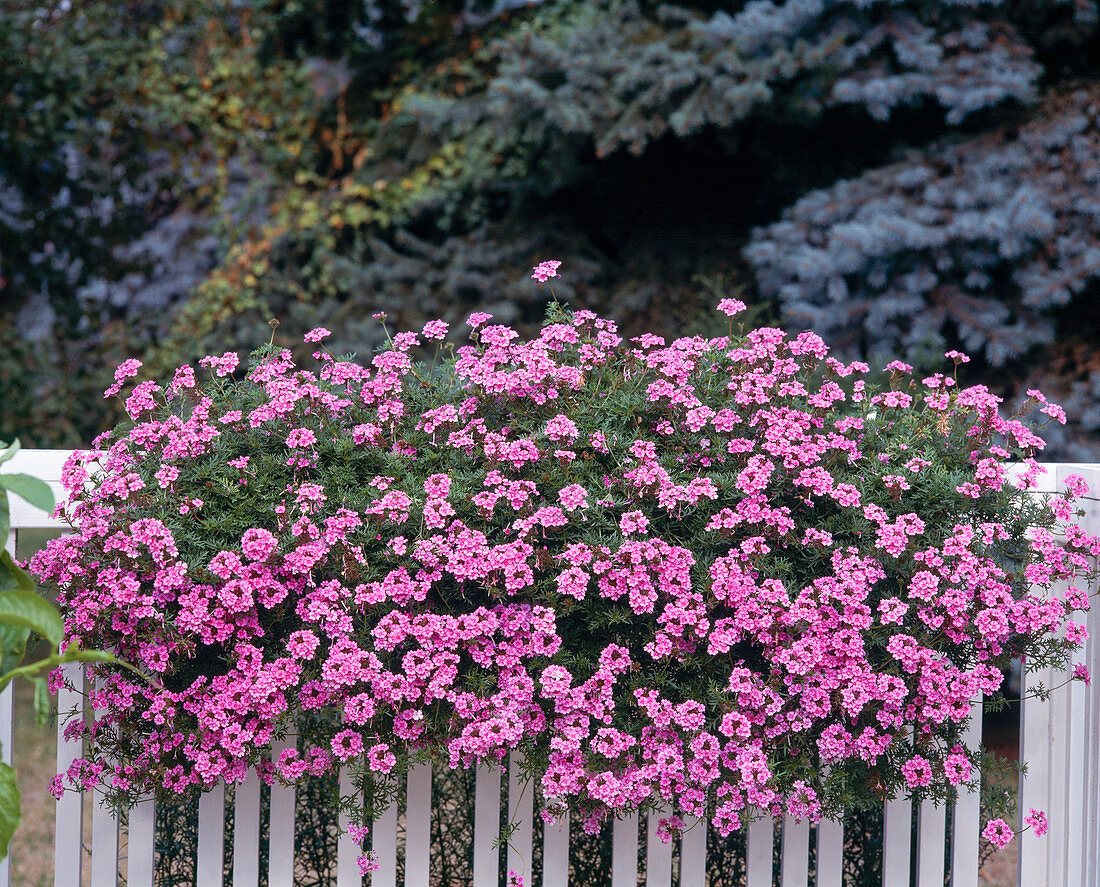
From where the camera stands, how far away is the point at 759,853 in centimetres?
204

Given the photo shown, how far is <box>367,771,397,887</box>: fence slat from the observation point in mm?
2020

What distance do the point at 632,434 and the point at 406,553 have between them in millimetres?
519

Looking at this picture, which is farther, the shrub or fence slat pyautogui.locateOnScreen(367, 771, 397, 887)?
fence slat pyautogui.locateOnScreen(367, 771, 397, 887)

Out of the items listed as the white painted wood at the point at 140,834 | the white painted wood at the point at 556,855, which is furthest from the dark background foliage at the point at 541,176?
the white painted wood at the point at 140,834

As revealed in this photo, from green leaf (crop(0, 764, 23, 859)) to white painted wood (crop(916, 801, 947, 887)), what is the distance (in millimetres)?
1728

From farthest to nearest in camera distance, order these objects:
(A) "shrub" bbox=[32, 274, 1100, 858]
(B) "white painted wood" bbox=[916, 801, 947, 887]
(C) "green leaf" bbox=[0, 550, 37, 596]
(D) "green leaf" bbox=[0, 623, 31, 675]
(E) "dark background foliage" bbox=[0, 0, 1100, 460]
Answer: (E) "dark background foliage" bbox=[0, 0, 1100, 460] → (B) "white painted wood" bbox=[916, 801, 947, 887] → (A) "shrub" bbox=[32, 274, 1100, 858] → (C) "green leaf" bbox=[0, 550, 37, 596] → (D) "green leaf" bbox=[0, 623, 31, 675]

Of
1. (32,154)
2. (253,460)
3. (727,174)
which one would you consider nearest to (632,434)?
(253,460)

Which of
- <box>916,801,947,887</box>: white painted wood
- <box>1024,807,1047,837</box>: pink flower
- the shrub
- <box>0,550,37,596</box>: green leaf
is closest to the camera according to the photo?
<box>0,550,37,596</box>: green leaf

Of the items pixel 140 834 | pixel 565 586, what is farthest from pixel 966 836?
pixel 140 834

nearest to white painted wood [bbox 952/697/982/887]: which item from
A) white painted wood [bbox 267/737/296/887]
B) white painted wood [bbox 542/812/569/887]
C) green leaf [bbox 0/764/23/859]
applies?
white painted wood [bbox 542/812/569/887]

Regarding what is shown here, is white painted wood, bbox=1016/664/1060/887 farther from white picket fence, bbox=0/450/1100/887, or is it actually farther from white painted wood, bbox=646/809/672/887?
white painted wood, bbox=646/809/672/887

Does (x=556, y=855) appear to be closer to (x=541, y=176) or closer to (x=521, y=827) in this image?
(x=521, y=827)

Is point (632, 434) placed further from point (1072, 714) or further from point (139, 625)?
point (1072, 714)

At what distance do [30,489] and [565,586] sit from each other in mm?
857
